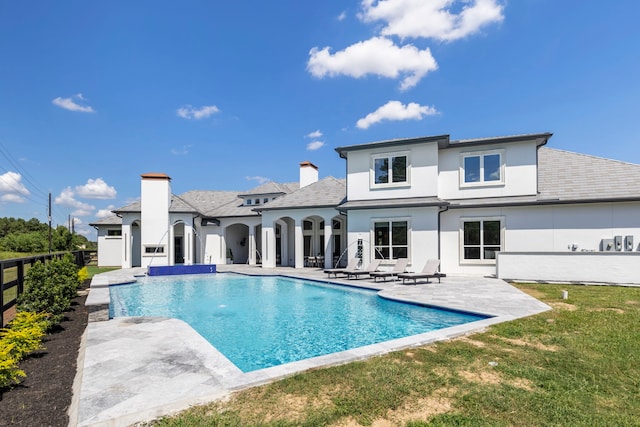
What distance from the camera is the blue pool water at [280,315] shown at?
7.24 meters

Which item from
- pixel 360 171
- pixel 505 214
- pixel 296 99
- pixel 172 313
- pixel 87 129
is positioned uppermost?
pixel 296 99

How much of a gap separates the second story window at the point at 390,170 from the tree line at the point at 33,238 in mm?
37422

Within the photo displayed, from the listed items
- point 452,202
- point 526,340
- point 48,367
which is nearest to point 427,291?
point 526,340

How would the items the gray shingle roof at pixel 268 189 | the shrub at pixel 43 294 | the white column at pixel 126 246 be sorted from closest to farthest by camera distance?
the shrub at pixel 43 294, the white column at pixel 126 246, the gray shingle roof at pixel 268 189

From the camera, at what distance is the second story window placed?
60.1ft

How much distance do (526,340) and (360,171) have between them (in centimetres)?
1399

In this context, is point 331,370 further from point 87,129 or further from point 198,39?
point 87,129

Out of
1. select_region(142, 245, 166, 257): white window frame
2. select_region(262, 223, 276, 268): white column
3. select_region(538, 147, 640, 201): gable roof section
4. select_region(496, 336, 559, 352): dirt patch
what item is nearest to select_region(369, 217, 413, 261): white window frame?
select_region(538, 147, 640, 201): gable roof section

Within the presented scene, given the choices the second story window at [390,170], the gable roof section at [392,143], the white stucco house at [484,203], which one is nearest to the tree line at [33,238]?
the white stucco house at [484,203]

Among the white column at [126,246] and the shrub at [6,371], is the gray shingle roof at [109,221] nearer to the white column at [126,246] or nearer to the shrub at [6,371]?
the white column at [126,246]

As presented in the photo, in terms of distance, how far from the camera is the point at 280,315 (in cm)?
1030

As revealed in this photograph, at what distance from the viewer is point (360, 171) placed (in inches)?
756

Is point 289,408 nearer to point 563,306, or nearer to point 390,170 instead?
point 563,306

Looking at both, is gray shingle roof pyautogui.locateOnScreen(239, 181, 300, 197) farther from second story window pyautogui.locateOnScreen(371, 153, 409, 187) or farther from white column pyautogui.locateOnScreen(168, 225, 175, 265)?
second story window pyautogui.locateOnScreen(371, 153, 409, 187)
